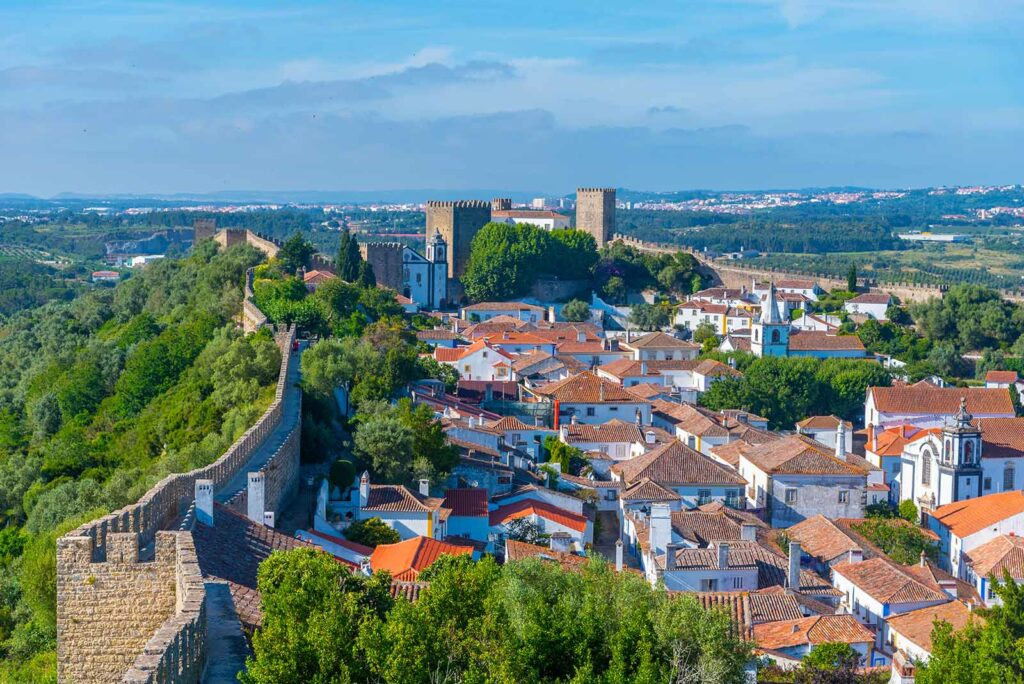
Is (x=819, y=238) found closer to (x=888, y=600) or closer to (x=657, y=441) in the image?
(x=657, y=441)

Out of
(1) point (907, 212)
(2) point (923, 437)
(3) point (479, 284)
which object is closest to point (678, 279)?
(3) point (479, 284)

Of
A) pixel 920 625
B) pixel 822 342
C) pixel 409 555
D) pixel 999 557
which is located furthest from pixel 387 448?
pixel 822 342

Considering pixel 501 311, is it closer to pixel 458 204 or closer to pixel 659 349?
pixel 458 204

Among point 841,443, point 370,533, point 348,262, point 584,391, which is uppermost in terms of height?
point 348,262

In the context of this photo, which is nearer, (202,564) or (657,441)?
(202,564)

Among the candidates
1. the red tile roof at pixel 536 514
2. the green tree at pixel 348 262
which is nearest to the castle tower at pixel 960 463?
the red tile roof at pixel 536 514

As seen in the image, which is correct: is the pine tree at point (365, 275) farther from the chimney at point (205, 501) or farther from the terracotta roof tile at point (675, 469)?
the chimney at point (205, 501)
